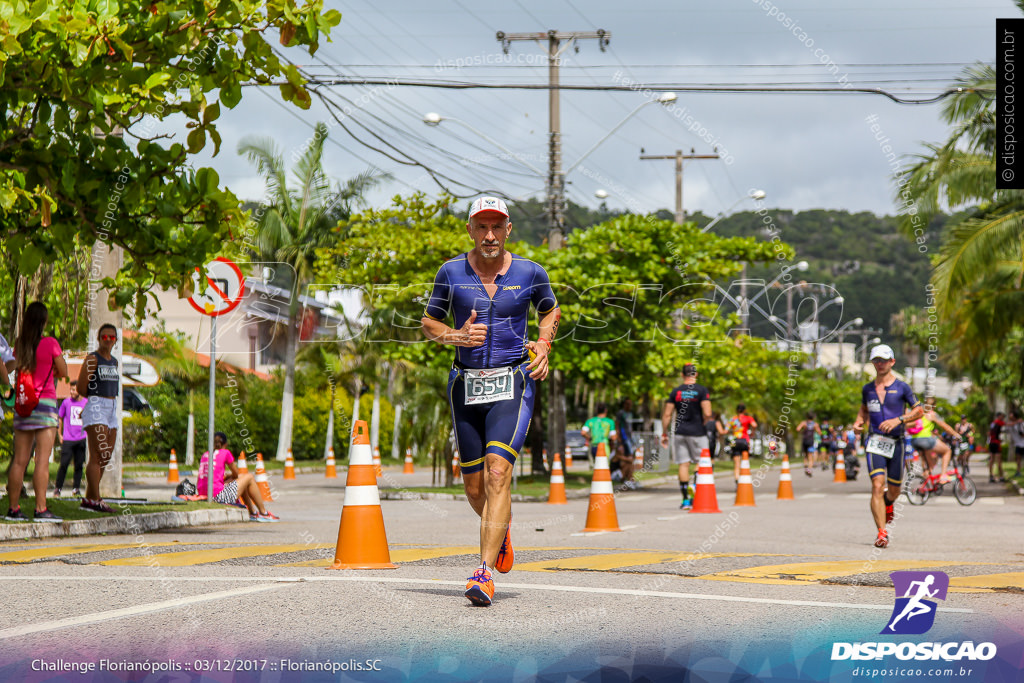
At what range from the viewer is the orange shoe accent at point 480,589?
5688 millimetres

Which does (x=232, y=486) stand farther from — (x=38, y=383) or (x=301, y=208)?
(x=301, y=208)

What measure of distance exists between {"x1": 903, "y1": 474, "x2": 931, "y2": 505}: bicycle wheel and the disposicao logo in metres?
15.4

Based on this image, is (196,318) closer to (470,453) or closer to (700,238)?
(700,238)

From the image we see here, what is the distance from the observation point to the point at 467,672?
432 cm

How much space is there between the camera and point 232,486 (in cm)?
1490

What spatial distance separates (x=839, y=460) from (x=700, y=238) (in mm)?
9719

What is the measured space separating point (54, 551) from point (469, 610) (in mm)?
4533

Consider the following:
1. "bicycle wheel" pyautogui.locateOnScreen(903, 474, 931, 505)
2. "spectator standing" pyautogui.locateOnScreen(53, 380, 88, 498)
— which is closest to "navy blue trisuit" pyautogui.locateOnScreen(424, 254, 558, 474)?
"spectator standing" pyautogui.locateOnScreen(53, 380, 88, 498)

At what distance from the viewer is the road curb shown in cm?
1040

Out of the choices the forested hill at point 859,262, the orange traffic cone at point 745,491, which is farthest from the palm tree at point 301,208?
the forested hill at point 859,262

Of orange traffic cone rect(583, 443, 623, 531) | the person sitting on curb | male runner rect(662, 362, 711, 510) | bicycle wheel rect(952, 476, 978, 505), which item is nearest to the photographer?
orange traffic cone rect(583, 443, 623, 531)

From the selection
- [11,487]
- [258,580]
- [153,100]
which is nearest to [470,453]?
[258,580]

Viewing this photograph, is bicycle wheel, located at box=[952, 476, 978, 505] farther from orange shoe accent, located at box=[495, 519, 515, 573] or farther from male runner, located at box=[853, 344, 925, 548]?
orange shoe accent, located at box=[495, 519, 515, 573]

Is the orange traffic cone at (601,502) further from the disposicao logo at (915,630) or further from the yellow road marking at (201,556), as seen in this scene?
the disposicao logo at (915,630)
